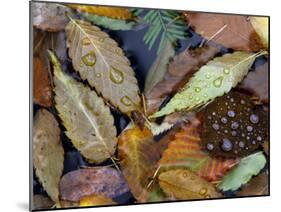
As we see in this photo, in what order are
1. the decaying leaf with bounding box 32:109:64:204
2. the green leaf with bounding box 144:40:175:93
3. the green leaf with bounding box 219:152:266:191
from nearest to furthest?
the decaying leaf with bounding box 32:109:64:204
the green leaf with bounding box 144:40:175:93
the green leaf with bounding box 219:152:266:191

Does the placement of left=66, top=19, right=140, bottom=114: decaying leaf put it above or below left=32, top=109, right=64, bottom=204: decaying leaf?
above

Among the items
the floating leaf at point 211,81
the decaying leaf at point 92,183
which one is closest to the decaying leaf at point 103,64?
the floating leaf at point 211,81

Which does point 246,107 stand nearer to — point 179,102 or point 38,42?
point 179,102

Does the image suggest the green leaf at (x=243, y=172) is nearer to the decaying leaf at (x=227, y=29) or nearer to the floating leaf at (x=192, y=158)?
the floating leaf at (x=192, y=158)

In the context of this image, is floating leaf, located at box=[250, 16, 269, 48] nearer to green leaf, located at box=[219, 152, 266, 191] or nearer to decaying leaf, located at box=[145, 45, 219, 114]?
decaying leaf, located at box=[145, 45, 219, 114]

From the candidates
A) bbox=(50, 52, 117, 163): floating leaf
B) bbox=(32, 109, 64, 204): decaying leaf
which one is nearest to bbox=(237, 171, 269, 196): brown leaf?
bbox=(50, 52, 117, 163): floating leaf

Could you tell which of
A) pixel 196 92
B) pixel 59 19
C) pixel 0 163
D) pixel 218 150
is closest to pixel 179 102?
pixel 196 92
